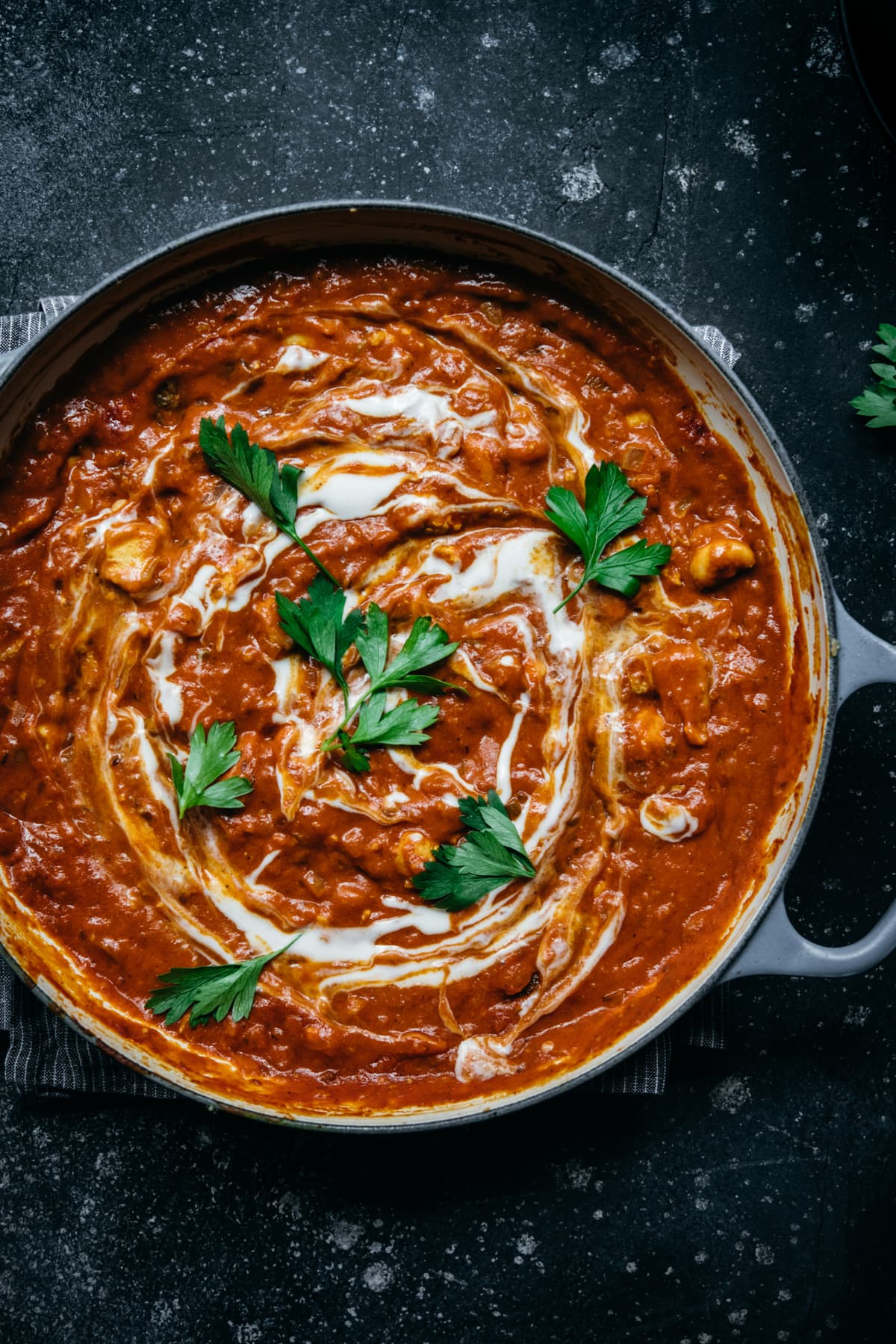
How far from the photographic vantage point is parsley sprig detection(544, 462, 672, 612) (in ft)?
7.23

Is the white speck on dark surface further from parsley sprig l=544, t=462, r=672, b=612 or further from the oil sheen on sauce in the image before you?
parsley sprig l=544, t=462, r=672, b=612

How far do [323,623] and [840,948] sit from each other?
1321 mm

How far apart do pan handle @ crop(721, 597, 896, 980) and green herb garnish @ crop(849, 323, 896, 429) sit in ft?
2.19

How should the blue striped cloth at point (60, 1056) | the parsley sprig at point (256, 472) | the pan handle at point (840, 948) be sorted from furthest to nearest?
1. the blue striped cloth at point (60, 1056)
2. the parsley sprig at point (256, 472)
3. the pan handle at point (840, 948)

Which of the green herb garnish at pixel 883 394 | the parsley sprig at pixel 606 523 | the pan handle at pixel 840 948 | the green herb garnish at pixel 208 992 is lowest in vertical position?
the green herb garnish at pixel 208 992

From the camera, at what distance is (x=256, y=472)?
2189 millimetres

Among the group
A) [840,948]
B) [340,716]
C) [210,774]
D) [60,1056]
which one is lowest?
Answer: [60,1056]

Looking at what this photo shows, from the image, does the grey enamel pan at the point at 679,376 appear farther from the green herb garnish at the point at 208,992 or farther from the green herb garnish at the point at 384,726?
the green herb garnish at the point at 384,726

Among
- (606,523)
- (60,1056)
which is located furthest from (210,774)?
(606,523)

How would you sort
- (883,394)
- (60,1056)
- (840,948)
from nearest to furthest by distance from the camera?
1. (840,948)
2. (60,1056)
3. (883,394)

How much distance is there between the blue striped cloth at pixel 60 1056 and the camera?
235cm

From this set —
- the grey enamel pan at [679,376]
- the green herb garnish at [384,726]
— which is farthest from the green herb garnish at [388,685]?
the grey enamel pan at [679,376]

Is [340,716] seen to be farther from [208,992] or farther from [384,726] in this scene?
[208,992]

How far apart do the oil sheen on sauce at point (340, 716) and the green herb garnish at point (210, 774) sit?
5 cm
